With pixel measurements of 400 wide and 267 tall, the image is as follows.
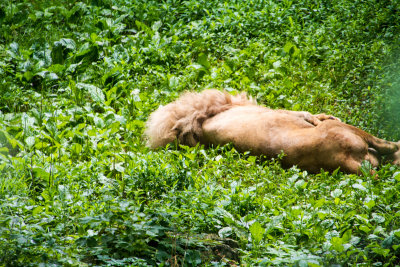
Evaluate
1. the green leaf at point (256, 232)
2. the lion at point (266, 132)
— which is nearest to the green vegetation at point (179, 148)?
the green leaf at point (256, 232)

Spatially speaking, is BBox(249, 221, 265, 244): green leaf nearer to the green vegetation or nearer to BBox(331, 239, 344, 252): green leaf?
the green vegetation

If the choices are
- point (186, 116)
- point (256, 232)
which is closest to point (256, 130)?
point (186, 116)

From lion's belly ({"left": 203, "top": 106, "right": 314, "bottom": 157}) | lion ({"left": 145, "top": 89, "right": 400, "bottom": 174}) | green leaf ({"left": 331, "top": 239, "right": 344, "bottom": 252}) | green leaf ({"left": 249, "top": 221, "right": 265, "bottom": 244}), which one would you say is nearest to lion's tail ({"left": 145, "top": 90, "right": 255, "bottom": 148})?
lion ({"left": 145, "top": 89, "right": 400, "bottom": 174})

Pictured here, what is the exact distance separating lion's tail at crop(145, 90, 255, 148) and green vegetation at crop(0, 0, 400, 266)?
0.20 meters

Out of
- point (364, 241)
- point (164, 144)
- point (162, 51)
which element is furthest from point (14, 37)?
point (364, 241)

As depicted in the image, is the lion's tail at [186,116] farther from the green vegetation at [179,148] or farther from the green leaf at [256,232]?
the green leaf at [256,232]

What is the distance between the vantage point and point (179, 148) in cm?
516

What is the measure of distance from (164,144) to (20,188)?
1598 mm

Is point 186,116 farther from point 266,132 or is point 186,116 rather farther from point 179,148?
point 266,132

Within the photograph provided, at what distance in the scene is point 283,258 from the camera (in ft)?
9.79

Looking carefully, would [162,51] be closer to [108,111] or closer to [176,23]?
[176,23]

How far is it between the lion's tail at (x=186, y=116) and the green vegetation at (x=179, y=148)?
20 centimetres

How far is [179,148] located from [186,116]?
360mm

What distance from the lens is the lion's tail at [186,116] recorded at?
5133 mm
